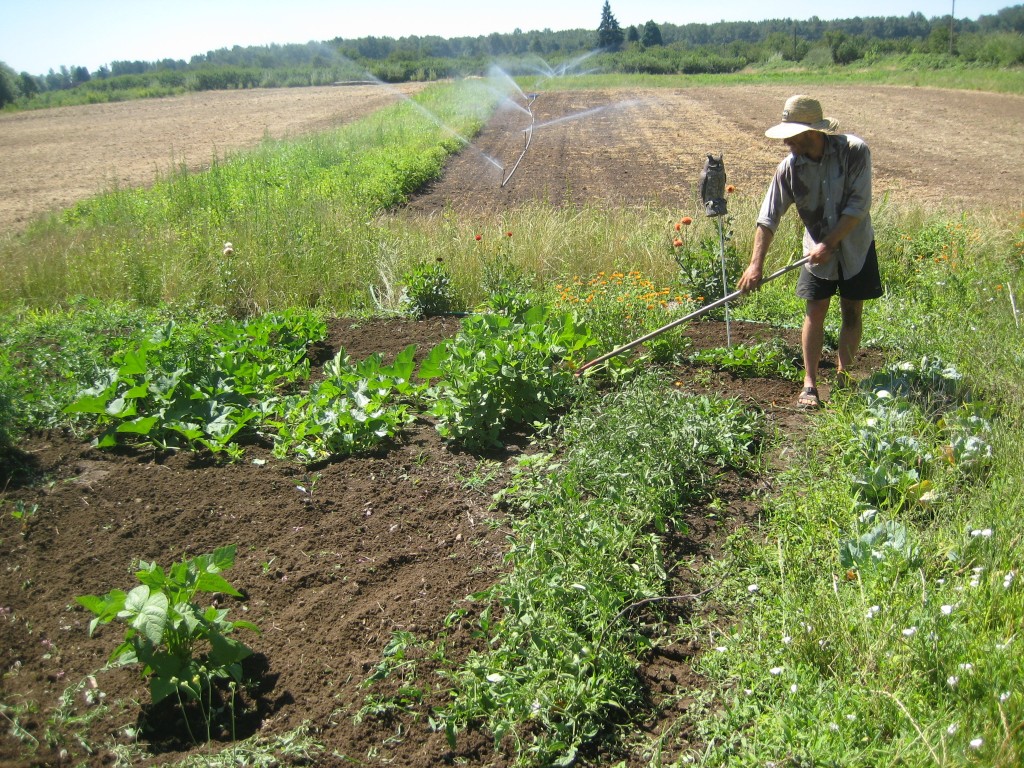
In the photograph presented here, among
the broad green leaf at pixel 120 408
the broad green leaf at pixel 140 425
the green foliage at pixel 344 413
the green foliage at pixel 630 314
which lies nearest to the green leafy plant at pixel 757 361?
the green foliage at pixel 630 314

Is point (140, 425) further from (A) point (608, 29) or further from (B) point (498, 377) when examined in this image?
(A) point (608, 29)

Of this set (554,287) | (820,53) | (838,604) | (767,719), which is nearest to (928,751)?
(767,719)

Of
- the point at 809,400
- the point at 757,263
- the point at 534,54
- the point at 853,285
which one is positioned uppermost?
the point at 534,54

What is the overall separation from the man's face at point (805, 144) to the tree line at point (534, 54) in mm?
13774

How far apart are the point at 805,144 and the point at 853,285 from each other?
85 cm

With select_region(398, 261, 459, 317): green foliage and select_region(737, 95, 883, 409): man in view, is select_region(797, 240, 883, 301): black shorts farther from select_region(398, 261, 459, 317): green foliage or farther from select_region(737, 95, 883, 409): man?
select_region(398, 261, 459, 317): green foliage

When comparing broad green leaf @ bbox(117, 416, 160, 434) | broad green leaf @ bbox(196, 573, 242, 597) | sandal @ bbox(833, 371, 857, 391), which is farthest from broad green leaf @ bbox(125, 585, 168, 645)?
sandal @ bbox(833, 371, 857, 391)

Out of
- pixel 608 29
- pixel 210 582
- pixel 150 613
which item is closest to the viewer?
pixel 150 613

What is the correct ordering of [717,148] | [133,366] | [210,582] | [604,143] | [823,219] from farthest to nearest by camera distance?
[604,143] < [717,148] < [823,219] < [133,366] < [210,582]

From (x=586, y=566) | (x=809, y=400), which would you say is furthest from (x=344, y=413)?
(x=809, y=400)

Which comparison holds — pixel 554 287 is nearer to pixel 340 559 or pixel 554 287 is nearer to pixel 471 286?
pixel 471 286

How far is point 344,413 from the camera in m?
4.29

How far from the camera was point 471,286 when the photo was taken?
729cm

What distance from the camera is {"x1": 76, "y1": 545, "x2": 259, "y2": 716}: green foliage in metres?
2.50
